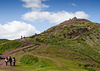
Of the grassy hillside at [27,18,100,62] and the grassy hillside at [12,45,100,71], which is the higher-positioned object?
the grassy hillside at [27,18,100,62]

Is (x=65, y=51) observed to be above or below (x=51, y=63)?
above

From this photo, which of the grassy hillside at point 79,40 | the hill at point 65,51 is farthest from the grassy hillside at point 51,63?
the grassy hillside at point 79,40

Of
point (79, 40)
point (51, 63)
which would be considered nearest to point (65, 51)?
point (51, 63)

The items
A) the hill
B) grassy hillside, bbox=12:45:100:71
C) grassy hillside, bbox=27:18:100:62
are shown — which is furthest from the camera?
grassy hillside, bbox=27:18:100:62

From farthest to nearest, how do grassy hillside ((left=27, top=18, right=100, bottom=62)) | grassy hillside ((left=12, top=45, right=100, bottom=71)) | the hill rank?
grassy hillside ((left=27, top=18, right=100, bottom=62)), the hill, grassy hillside ((left=12, top=45, right=100, bottom=71))

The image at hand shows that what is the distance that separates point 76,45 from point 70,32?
18884 millimetres

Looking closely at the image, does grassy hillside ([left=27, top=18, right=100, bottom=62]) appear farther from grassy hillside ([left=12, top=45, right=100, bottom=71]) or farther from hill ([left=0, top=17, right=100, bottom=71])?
grassy hillside ([left=12, top=45, right=100, bottom=71])

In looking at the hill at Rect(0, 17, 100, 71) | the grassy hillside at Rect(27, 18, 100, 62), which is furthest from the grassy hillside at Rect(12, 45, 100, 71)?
the grassy hillside at Rect(27, 18, 100, 62)

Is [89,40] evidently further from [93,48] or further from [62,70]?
[62,70]

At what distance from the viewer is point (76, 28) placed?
80125 millimetres

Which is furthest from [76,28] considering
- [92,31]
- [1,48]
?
[1,48]

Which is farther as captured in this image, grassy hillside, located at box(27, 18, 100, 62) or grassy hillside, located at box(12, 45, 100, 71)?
grassy hillside, located at box(27, 18, 100, 62)

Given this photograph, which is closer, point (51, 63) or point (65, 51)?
point (51, 63)

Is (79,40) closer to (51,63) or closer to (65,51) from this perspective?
(65,51)
